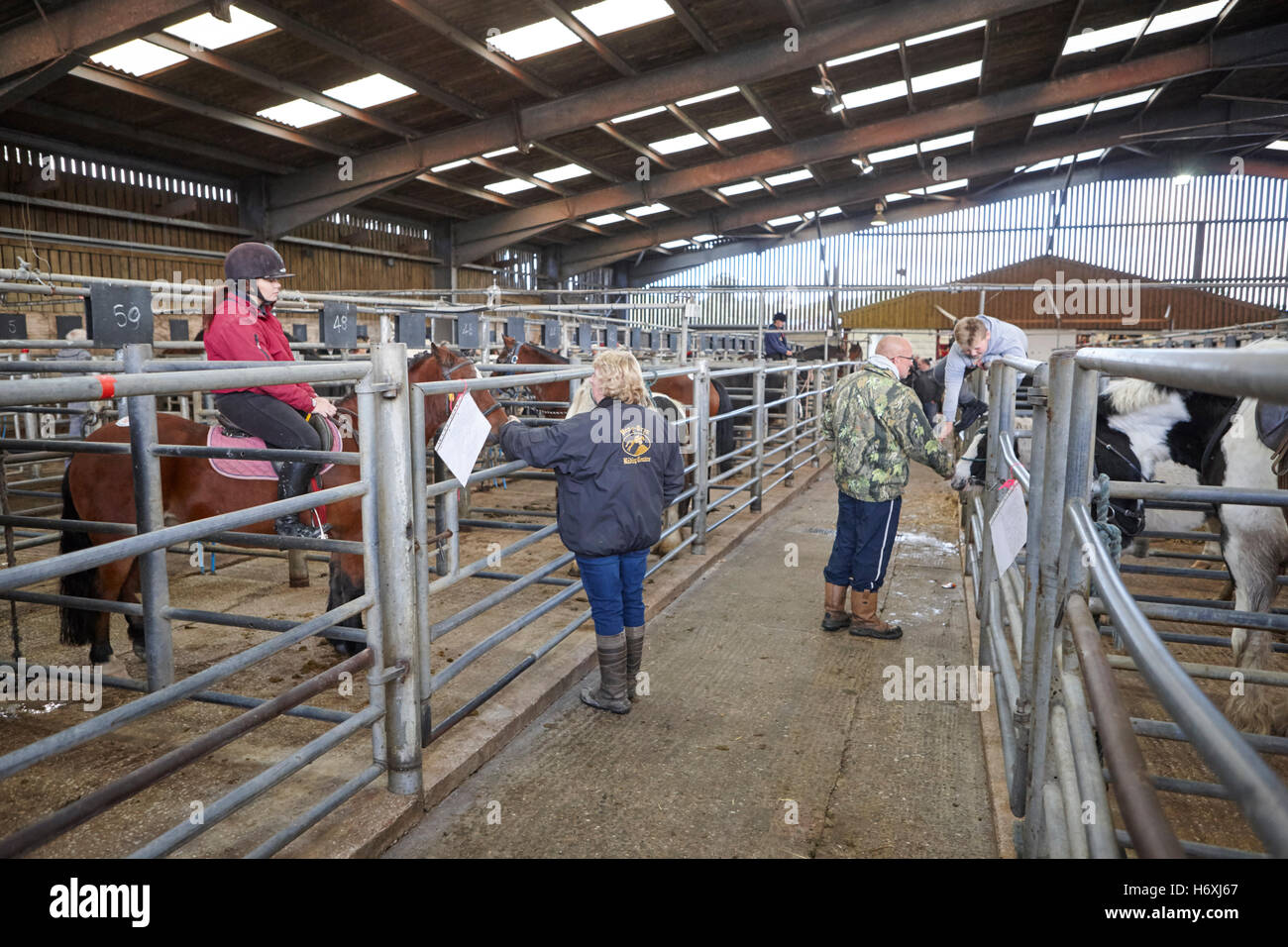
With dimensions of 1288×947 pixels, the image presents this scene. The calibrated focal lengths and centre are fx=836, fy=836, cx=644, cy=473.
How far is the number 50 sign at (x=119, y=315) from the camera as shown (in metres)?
3.81

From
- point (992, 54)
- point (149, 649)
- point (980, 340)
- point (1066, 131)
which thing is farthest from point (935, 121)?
point (149, 649)

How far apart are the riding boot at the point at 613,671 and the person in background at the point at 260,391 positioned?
1574 mm

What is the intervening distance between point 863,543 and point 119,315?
4083 mm

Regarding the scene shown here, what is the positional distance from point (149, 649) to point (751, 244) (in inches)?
1133

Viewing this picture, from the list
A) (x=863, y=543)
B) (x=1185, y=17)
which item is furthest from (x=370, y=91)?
(x=1185, y=17)

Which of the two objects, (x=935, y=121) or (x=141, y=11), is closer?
(x=141, y=11)

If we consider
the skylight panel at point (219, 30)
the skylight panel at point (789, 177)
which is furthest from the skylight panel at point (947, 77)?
the skylight panel at point (219, 30)

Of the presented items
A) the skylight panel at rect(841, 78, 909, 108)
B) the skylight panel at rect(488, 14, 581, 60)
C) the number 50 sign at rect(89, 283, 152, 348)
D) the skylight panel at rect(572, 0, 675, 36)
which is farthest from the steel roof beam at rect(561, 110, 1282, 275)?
the number 50 sign at rect(89, 283, 152, 348)

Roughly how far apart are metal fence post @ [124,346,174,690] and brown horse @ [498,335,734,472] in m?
5.17

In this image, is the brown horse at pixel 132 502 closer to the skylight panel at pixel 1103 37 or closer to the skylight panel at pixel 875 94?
the skylight panel at pixel 875 94

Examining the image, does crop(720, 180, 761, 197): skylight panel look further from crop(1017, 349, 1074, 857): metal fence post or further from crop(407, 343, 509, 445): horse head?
crop(1017, 349, 1074, 857): metal fence post
